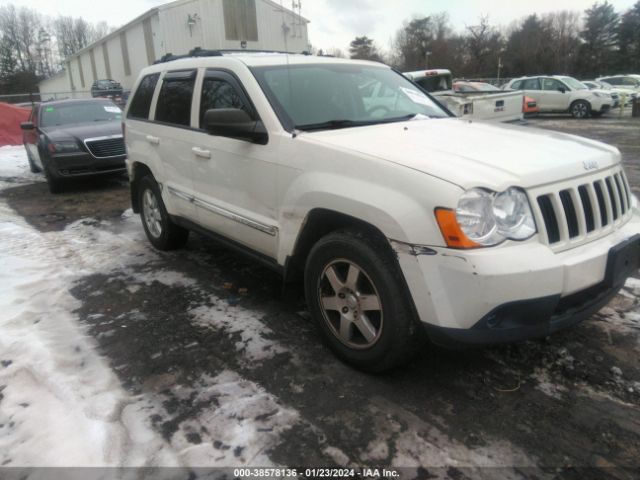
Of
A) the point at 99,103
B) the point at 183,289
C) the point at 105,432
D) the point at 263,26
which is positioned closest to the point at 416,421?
the point at 105,432

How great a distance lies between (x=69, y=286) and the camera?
4.52 metres

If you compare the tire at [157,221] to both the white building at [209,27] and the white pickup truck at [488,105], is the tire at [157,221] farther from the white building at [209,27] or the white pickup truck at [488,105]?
the white building at [209,27]

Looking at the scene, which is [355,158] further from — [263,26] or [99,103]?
[263,26]

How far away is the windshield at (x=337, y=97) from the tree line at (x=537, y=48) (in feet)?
161

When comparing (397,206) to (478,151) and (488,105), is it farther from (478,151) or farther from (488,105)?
(488,105)

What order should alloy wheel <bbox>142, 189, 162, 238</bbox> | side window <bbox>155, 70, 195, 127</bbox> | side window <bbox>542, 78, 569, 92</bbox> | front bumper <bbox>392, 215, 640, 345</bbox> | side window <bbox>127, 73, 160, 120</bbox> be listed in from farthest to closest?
side window <bbox>542, 78, 569, 92</bbox> < alloy wheel <bbox>142, 189, 162, 238</bbox> < side window <bbox>127, 73, 160, 120</bbox> < side window <bbox>155, 70, 195, 127</bbox> < front bumper <bbox>392, 215, 640, 345</bbox>

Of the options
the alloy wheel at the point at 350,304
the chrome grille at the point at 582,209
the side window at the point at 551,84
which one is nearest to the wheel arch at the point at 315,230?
the alloy wheel at the point at 350,304

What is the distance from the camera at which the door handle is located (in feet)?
12.8

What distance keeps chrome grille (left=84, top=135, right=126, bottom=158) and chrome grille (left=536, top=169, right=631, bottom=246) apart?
8345mm

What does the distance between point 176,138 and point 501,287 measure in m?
3.20

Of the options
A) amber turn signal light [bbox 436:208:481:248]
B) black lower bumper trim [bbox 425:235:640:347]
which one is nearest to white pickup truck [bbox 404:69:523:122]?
black lower bumper trim [bbox 425:235:640:347]

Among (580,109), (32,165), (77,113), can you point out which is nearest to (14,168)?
(32,165)

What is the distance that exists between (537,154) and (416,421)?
61.3 inches

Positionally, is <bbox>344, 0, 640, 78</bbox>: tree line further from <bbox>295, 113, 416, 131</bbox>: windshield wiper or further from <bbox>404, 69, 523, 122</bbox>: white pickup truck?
<bbox>295, 113, 416, 131</bbox>: windshield wiper
